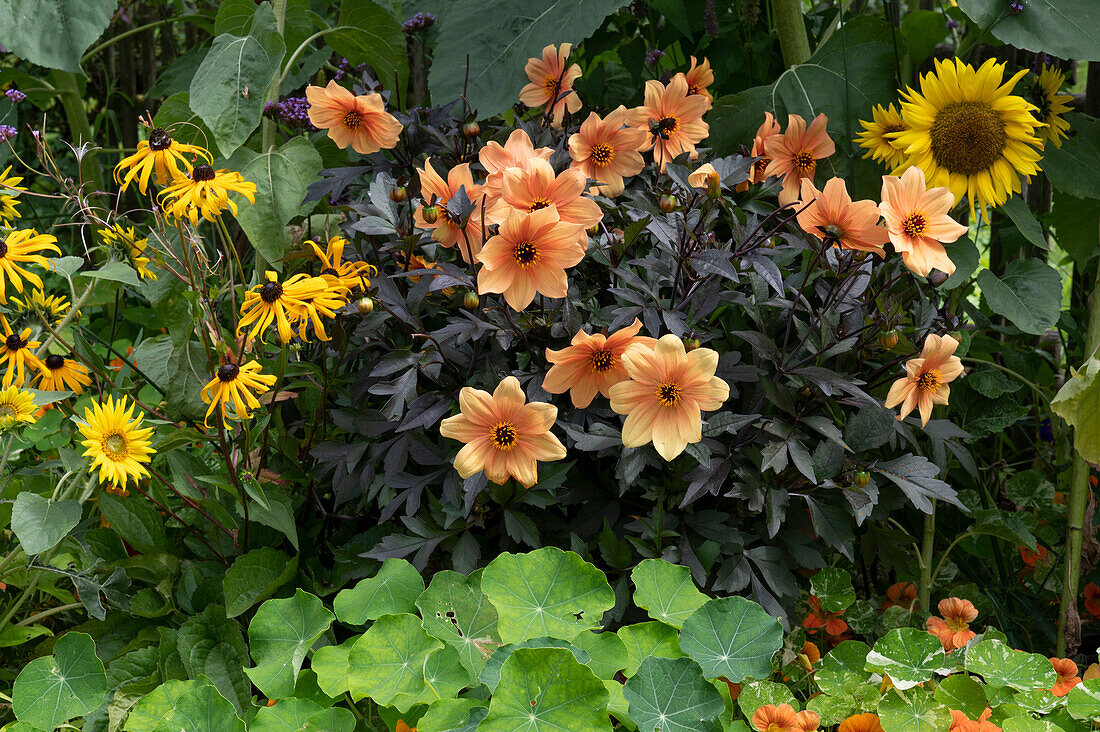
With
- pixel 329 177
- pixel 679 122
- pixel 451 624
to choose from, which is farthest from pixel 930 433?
pixel 329 177

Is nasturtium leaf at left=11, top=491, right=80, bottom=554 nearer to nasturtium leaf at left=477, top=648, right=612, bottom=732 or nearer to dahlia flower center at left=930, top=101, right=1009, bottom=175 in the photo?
nasturtium leaf at left=477, top=648, right=612, bottom=732

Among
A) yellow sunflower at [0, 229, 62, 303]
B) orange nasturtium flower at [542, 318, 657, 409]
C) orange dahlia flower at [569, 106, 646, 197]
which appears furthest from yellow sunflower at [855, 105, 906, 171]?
yellow sunflower at [0, 229, 62, 303]

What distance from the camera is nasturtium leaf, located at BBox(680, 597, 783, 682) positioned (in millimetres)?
1009

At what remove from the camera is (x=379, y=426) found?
1.27m

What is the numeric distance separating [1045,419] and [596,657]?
1444 millimetres

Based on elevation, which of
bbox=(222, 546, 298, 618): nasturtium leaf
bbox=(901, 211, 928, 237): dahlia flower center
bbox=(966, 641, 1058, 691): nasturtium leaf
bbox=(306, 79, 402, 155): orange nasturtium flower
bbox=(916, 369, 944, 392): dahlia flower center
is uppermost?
bbox=(306, 79, 402, 155): orange nasturtium flower

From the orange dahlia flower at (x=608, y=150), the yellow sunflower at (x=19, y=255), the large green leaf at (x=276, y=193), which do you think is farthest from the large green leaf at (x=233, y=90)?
the orange dahlia flower at (x=608, y=150)

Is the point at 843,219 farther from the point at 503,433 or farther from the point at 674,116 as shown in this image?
the point at 503,433

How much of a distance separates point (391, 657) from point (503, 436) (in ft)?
0.96

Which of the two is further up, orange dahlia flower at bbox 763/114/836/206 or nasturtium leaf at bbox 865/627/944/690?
orange dahlia flower at bbox 763/114/836/206

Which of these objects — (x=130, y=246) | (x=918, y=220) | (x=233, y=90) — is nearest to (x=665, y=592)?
(x=918, y=220)

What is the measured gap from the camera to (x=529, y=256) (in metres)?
1.09

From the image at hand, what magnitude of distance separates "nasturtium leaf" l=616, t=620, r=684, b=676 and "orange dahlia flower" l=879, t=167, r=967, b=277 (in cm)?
56

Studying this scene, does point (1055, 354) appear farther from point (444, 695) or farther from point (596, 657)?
point (444, 695)
